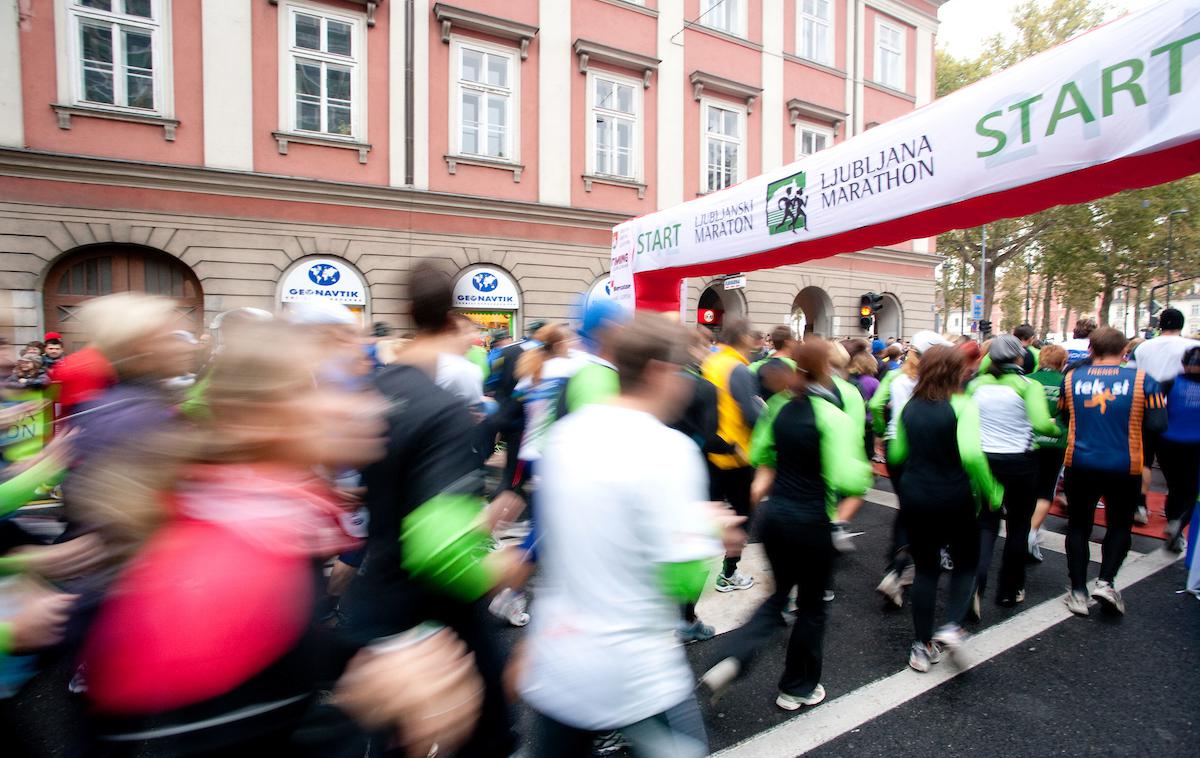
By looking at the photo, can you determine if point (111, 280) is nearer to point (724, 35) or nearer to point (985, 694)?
point (985, 694)

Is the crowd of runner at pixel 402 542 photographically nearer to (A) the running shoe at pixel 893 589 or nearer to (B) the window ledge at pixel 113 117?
(A) the running shoe at pixel 893 589

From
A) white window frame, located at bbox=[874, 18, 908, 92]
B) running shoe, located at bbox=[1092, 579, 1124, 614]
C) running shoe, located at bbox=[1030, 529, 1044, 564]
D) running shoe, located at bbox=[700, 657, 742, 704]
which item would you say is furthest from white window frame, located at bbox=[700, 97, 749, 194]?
running shoe, located at bbox=[700, 657, 742, 704]

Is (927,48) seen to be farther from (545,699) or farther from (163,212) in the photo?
(545,699)

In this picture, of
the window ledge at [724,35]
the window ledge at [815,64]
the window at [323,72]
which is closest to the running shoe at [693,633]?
the window at [323,72]

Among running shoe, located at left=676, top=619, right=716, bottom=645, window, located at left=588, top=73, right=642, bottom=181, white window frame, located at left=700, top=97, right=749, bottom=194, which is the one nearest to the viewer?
running shoe, located at left=676, top=619, right=716, bottom=645

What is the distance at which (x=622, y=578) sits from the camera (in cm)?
153

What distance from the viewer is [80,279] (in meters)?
10.7

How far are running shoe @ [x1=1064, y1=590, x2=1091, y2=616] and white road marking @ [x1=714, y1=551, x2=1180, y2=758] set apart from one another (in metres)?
0.05

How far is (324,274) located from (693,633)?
1099 centimetres

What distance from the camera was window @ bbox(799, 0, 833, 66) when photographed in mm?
17578

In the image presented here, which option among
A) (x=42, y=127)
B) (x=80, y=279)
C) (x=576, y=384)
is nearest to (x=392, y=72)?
(x=42, y=127)

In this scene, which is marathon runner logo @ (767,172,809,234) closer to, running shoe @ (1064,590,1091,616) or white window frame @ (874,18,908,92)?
running shoe @ (1064,590,1091,616)

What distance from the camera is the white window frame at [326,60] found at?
11695 mm

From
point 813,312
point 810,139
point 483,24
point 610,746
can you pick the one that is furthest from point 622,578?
point 813,312
